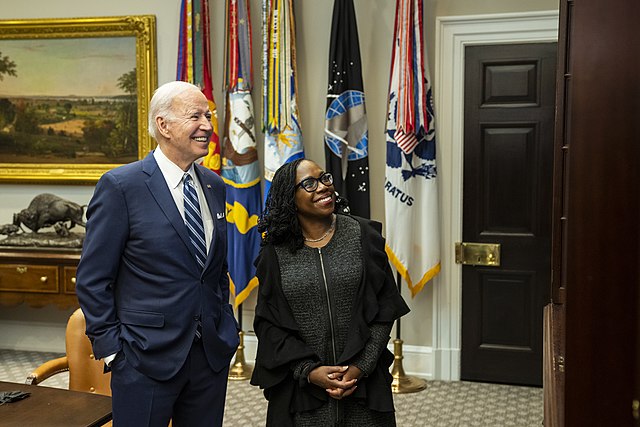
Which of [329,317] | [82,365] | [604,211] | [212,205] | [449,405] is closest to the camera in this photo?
[604,211]

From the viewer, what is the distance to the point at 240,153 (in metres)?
5.35

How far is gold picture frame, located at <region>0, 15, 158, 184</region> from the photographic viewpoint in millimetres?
5777

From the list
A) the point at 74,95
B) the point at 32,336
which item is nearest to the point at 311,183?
the point at 74,95

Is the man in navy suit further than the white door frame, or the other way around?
the white door frame

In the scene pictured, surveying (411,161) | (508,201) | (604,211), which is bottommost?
(508,201)

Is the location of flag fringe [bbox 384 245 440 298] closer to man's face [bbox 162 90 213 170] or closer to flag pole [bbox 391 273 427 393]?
flag pole [bbox 391 273 427 393]

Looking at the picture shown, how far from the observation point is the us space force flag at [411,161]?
16.3 ft

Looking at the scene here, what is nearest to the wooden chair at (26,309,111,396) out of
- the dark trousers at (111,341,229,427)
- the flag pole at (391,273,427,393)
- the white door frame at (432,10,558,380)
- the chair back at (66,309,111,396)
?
the chair back at (66,309,111,396)

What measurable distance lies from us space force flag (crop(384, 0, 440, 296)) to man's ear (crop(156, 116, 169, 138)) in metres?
2.60

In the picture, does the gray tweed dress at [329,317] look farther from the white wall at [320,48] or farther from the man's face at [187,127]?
the white wall at [320,48]

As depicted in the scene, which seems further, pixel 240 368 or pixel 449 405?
pixel 240 368

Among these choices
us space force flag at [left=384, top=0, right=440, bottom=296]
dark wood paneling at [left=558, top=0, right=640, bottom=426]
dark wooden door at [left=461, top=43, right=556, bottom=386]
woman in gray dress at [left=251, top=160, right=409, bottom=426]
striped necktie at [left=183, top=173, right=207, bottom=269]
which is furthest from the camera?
dark wooden door at [left=461, top=43, right=556, bottom=386]

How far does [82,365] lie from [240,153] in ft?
7.85

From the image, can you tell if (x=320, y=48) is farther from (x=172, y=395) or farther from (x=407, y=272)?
(x=172, y=395)
